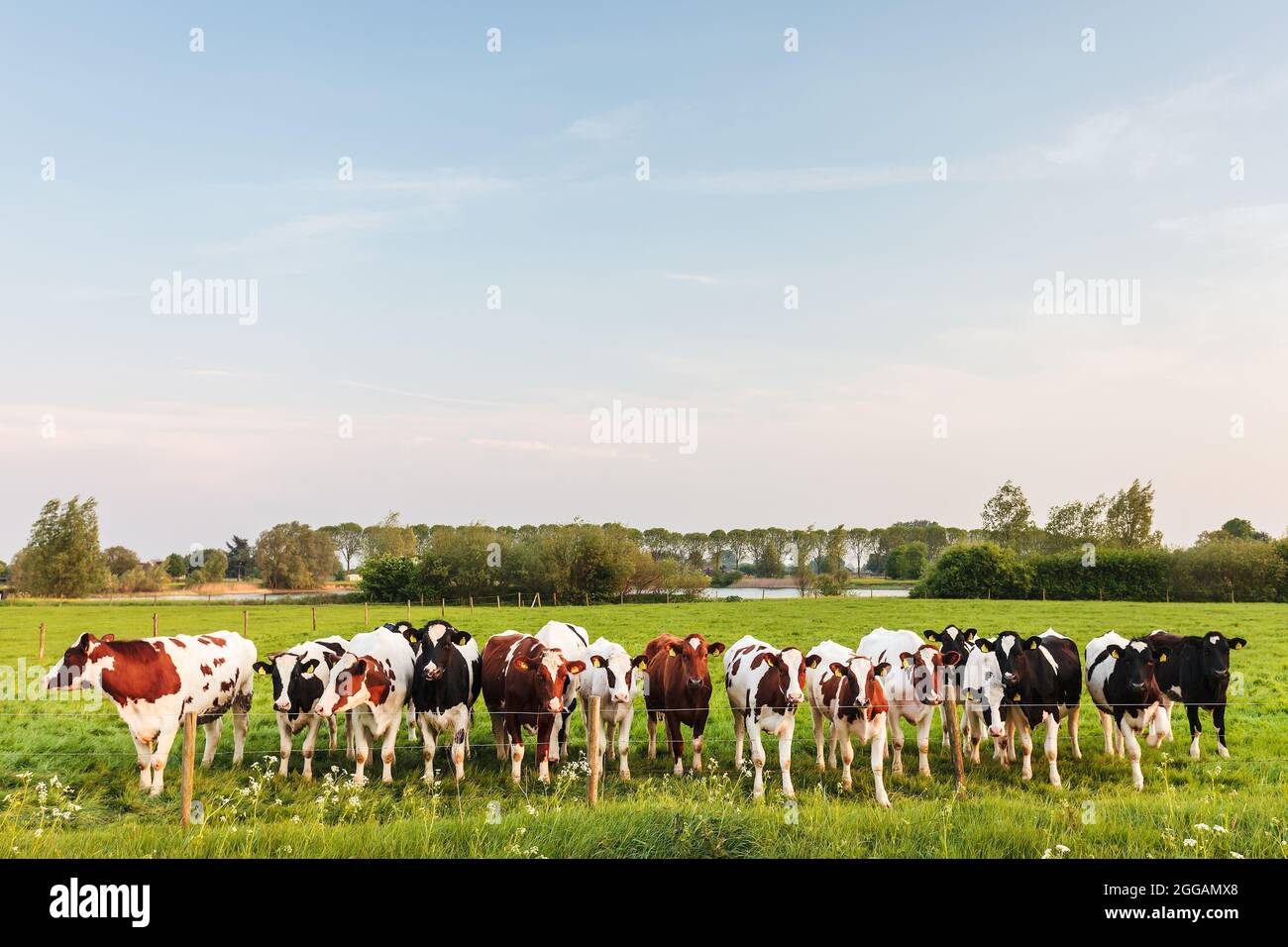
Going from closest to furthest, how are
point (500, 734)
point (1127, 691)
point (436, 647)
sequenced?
point (436, 647), point (1127, 691), point (500, 734)

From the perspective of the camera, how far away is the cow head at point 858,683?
11.8 metres

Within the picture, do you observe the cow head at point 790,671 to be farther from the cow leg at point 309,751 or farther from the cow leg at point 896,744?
the cow leg at point 309,751

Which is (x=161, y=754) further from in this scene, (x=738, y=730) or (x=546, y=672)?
(x=738, y=730)

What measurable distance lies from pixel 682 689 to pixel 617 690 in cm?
115

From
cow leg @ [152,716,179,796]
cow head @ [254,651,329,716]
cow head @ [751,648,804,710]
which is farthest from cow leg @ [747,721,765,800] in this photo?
cow leg @ [152,716,179,796]

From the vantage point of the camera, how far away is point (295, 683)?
12820mm

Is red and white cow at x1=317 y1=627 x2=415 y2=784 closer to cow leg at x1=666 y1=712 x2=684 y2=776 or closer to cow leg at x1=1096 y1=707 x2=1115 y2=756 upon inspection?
cow leg at x1=666 y1=712 x2=684 y2=776

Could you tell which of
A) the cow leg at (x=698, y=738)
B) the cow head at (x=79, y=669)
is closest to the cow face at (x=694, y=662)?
the cow leg at (x=698, y=738)

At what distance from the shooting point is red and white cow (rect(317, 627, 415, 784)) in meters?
11.9

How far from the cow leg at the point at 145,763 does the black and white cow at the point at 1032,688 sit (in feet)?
39.5

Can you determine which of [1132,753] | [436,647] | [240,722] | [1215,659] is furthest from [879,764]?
[240,722]
